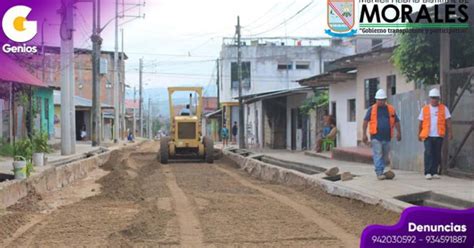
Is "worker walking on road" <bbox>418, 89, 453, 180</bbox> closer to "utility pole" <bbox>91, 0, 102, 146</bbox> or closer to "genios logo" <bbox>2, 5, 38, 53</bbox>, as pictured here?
"genios logo" <bbox>2, 5, 38, 53</bbox>

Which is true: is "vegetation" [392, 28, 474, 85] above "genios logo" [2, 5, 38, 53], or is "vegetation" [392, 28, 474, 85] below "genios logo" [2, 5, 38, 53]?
below

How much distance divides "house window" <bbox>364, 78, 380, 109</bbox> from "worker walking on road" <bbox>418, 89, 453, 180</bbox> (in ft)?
33.5

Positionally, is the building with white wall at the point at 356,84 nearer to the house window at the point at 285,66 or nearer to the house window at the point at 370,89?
the house window at the point at 370,89

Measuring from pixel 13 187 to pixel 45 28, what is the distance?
14844mm

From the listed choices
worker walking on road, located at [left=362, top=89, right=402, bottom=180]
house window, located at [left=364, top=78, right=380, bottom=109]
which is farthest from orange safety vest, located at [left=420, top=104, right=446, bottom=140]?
house window, located at [left=364, top=78, right=380, bottom=109]

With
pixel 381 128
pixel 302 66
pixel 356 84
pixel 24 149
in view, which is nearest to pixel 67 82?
pixel 24 149

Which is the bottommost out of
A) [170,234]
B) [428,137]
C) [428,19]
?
[170,234]

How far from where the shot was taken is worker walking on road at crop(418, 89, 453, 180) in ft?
35.2

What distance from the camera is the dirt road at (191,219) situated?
7156mm

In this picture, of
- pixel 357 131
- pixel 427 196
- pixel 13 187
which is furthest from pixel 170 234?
pixel 357 131

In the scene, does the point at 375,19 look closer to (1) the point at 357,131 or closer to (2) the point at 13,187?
(2) the point at 13,187

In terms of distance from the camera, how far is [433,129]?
10.8 metres

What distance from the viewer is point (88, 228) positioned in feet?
26.2

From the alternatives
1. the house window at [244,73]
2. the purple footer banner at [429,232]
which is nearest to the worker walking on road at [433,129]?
the purple footer banner at [429,232]
